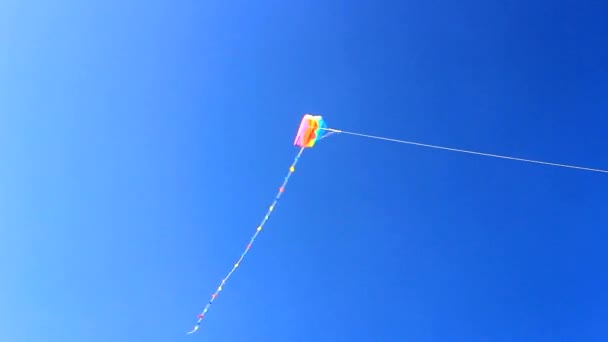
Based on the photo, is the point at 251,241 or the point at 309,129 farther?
the point at 251,241

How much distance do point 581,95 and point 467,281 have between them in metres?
0.77

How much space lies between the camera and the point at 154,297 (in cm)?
186

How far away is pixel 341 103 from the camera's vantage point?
5.95 feet

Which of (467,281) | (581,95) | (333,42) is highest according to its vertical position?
(333,42)

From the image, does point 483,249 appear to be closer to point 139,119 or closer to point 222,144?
point 222,144

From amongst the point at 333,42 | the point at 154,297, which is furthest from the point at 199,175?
the point at 333,42

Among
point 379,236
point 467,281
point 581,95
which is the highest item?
point 581,95

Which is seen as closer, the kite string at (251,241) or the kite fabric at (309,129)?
the kite fabric at (309,129)

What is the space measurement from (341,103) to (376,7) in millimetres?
355

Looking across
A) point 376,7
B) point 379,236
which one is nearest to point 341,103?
point 376,7

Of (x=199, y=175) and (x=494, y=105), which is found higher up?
(x=494, y=105)

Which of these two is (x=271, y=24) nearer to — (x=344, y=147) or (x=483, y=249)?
(x=344, y=147)

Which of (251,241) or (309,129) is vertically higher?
(309,129)

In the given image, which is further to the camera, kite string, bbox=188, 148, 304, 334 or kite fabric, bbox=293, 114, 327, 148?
kite string, bbox=188, 148, 304, 334
